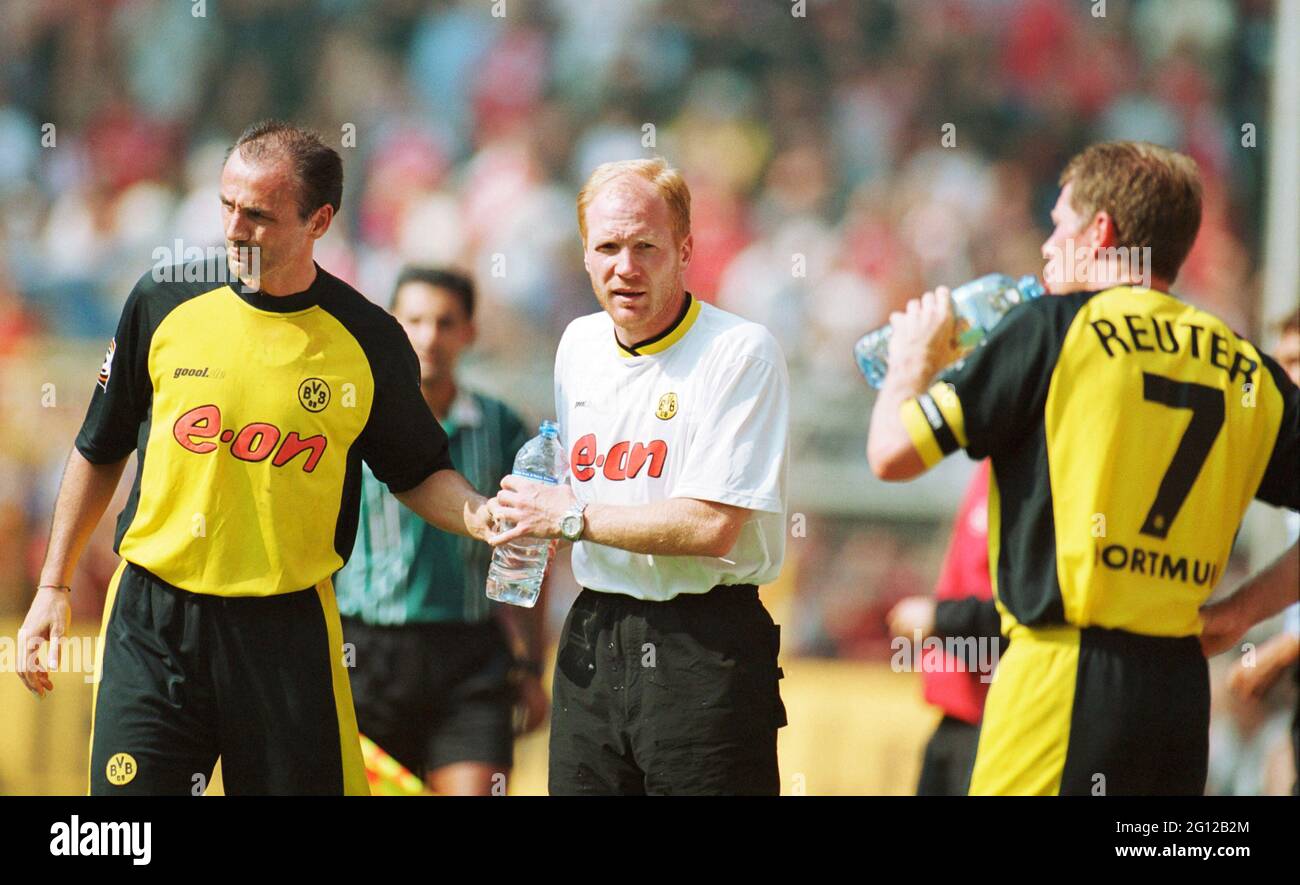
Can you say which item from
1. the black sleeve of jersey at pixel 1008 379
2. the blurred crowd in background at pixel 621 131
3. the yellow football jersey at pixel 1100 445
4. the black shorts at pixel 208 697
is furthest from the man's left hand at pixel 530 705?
the blurred crowd in background at pixel 621 131

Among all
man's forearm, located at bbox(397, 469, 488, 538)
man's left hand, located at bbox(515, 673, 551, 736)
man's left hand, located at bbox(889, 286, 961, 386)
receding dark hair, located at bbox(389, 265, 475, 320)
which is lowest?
man's left hand, located at bbox(515, 673, 551, 736)

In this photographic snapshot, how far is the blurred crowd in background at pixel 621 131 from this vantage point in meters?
10.8

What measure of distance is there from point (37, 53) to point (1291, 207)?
347 inches

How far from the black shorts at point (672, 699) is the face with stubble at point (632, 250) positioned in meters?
0.82

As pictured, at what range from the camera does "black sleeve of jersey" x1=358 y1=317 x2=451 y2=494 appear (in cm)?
446

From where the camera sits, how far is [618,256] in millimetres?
4477

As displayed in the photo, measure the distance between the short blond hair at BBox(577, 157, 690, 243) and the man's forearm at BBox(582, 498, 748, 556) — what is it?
0.80 meters

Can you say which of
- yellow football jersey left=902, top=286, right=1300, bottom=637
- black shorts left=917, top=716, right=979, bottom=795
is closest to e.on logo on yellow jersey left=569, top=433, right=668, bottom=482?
yellow football jersey left=902, top=286, right=1300, bottom=637

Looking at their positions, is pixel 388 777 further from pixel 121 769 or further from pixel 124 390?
pixel 124 390

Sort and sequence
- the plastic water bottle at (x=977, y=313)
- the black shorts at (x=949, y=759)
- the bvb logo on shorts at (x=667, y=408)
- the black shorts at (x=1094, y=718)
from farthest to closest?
the black shorts at (x=949, y=759) < the plastic water bottle at (x=977, y=313) < the bvb logo on shorts at (x=667, y=408) < the black shorts at (x=1094, y=718)

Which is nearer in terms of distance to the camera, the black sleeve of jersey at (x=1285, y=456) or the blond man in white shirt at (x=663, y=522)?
the black sleeve of jersey at (x=1285, y=456)

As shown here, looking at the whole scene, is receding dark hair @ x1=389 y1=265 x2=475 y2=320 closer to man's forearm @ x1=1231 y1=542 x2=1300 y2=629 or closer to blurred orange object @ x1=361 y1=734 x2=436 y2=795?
blurred orange object @ x1=361 y1=734 x2=436 y2=795

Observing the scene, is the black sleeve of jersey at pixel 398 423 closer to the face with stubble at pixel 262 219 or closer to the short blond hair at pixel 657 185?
the face with stubble at pixel 262 219
